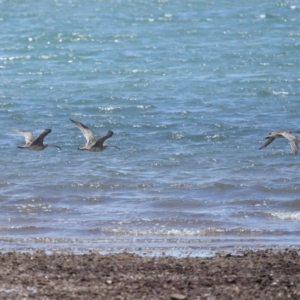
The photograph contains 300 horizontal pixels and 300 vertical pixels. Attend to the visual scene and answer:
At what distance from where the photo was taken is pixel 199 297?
10492mm

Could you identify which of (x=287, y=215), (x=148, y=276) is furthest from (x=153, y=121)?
(x=148, y=276)

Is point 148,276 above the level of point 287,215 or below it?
above

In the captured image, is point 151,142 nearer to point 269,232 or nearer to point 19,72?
point 269,232

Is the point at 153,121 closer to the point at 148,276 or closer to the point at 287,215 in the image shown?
the point at 287,215

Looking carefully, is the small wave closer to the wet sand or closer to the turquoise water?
the turquoise water

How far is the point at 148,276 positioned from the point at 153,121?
519 inches

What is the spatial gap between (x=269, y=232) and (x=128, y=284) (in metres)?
4.16

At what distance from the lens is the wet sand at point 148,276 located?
1058 cm

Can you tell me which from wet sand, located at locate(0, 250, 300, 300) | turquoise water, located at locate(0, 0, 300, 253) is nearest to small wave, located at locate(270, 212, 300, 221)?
turquoise water, located at locate(0, 0, 300, 253)

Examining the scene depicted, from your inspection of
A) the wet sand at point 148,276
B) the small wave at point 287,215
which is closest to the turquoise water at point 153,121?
the small wave at point 287,215

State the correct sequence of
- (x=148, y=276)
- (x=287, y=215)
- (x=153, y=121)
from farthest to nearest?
1. (x=153, y=121)
2. (x=287, y=215)
3. (x=148, y=276)

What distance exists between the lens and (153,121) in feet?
80.0

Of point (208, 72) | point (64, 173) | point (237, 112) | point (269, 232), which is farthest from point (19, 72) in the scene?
point (269, 232)

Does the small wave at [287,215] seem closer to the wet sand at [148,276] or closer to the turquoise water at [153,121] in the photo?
the turquoise water at [153,121]
